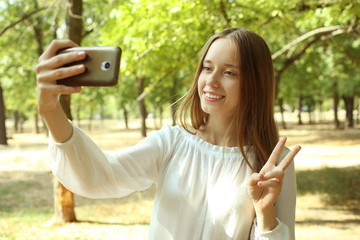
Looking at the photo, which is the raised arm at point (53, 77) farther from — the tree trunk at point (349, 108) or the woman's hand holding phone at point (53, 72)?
the tree trunk at point (349, 108)

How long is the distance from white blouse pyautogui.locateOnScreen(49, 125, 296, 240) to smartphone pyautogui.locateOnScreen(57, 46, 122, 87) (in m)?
0.42

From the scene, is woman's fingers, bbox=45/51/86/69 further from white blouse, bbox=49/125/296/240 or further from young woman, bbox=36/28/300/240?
white blouse, bbox=49/125/296/240

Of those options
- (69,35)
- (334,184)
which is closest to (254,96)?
(69,35)

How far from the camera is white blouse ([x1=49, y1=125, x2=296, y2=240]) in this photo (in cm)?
164

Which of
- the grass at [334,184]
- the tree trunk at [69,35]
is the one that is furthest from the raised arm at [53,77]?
the grass at [334,184]

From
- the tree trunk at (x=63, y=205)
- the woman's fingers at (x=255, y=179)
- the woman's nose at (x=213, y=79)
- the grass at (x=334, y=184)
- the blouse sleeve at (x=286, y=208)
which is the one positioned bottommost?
the grass at (x=334, y=184)

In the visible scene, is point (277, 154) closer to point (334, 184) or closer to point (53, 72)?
point (53, 72)

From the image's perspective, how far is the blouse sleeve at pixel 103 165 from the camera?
136 cm

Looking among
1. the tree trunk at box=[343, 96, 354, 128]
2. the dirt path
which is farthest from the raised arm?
the tree trunk at box=[343, 96, 354, 128]

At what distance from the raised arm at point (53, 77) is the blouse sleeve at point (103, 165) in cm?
11

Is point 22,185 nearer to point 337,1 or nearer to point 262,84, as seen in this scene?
point 337,1

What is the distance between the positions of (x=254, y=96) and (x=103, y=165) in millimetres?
860

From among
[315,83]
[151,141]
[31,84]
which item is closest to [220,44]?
[151,141]

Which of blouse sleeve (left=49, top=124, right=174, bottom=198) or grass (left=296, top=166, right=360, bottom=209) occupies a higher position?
blouse sleeve (left=49, top=124, right=174, bottom=198)
